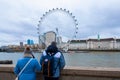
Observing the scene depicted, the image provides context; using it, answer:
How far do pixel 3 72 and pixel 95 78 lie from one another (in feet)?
8.31

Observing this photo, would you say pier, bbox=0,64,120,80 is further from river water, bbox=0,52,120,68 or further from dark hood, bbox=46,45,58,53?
river water, bbox=0,52,120,68

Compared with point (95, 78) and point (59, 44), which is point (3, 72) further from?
point (95, 78)

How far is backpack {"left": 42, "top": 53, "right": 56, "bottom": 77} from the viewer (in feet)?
20.4

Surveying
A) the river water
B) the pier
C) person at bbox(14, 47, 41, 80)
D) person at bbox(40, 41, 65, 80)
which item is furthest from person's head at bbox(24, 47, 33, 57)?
the river water

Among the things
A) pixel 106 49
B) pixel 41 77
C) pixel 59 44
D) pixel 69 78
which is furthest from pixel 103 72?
pixel 106 49

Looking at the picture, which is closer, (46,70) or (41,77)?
(46,70)

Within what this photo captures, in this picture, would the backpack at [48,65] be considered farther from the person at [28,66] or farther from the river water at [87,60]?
the river water at [87,60]

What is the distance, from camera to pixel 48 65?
6242 mm

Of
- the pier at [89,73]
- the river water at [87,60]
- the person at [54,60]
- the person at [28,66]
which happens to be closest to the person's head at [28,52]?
the person at [28,66]

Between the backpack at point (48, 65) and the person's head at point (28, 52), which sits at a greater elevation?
the person's head at point (28, 52)

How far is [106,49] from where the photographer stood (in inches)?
4700

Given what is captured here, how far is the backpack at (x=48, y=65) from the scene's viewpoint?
622 cm

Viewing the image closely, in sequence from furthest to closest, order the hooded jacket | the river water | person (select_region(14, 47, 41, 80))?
the river water → the hooded jacket → person (select_region(14, 47, 41, 80))

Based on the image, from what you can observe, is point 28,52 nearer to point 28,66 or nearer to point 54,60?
point 28,66
